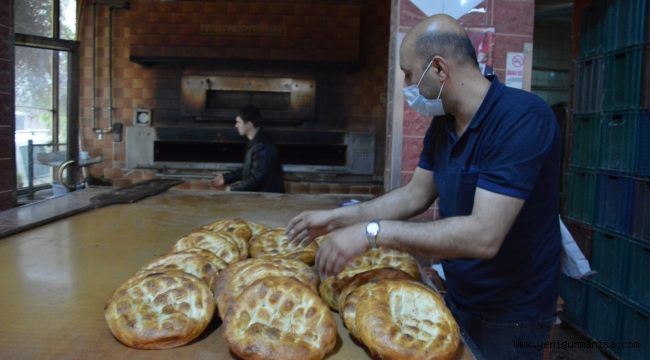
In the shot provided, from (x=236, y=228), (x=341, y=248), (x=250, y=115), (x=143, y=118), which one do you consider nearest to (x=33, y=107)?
(x=143, y=118)

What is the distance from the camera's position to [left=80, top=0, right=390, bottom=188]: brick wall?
6.46m

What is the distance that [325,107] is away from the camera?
6.53 m

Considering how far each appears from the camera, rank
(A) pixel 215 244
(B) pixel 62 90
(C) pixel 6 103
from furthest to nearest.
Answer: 1. (B) pixel 62 90
2. (C) pixel 6 103
3. (A) pixel 215 244

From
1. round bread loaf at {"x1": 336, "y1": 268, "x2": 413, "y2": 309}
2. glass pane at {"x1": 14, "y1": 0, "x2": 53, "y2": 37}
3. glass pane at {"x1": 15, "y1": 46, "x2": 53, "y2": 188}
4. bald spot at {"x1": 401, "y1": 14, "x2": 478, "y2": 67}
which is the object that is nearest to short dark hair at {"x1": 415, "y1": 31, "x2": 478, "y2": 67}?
bald spot at {"x1": 401, "y1": 14, "x2": 478, "y2": 67}

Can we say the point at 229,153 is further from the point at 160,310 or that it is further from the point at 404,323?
the point at 404,323

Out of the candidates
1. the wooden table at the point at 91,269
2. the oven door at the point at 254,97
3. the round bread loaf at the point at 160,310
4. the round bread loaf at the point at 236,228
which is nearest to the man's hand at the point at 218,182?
the wooden table at the point at 91,269

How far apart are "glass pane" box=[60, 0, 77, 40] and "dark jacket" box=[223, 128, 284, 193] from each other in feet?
11.5

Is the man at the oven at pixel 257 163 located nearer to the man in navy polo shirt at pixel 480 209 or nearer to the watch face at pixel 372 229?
the man in navy polo shirt at pixel 480 209

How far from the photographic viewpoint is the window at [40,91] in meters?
5.79

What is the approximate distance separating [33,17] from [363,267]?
5.91m

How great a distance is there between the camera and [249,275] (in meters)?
1.47

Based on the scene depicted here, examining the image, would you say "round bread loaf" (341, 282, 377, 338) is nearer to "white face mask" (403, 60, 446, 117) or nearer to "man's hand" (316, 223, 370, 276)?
"man's hand" (316, 223, 370, 276)

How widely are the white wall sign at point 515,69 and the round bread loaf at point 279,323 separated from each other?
2181mm

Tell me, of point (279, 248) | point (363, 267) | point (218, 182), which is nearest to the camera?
point (363, 267)
